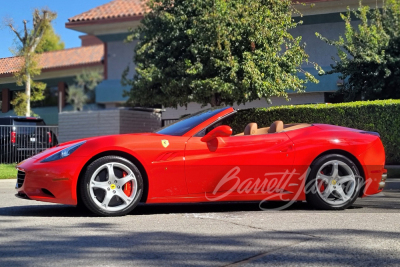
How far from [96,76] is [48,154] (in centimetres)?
3604

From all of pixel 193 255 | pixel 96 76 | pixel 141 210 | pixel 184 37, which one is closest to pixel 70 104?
pixel 96 76

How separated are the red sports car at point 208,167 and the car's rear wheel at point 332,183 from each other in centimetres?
1

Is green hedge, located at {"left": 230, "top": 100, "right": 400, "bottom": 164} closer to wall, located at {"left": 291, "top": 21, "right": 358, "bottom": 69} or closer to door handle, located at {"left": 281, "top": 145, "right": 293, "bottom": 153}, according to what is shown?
door handle, located at {"left": 281, "top": 145, "right": 293, "bottom": 153}

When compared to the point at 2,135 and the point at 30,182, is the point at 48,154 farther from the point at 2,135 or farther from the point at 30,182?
the point at 2,135

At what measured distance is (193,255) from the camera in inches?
167

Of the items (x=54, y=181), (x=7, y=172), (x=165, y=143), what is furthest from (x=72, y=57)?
(x=54, y=181)

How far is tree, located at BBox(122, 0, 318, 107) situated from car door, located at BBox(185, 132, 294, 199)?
33.8 ft

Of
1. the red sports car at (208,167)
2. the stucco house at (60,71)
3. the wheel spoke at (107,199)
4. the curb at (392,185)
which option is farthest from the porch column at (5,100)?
the stucco house at (60,71)

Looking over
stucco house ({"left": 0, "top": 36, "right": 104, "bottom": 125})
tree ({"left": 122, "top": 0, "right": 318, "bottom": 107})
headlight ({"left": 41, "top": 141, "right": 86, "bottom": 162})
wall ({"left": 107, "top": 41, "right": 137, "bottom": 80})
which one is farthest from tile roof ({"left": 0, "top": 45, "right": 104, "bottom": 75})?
headlight ({"left": 41, "top": 141, "right": 86, "bottom": 162})

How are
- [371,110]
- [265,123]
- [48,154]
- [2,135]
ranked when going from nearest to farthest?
[48,154] → [371,110] → [265,123] → [2,135]

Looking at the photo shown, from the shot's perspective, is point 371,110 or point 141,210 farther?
point 371,110

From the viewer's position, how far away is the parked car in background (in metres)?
17.5

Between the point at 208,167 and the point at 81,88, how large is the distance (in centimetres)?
3616

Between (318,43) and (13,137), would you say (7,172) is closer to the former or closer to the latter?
(13,137)
